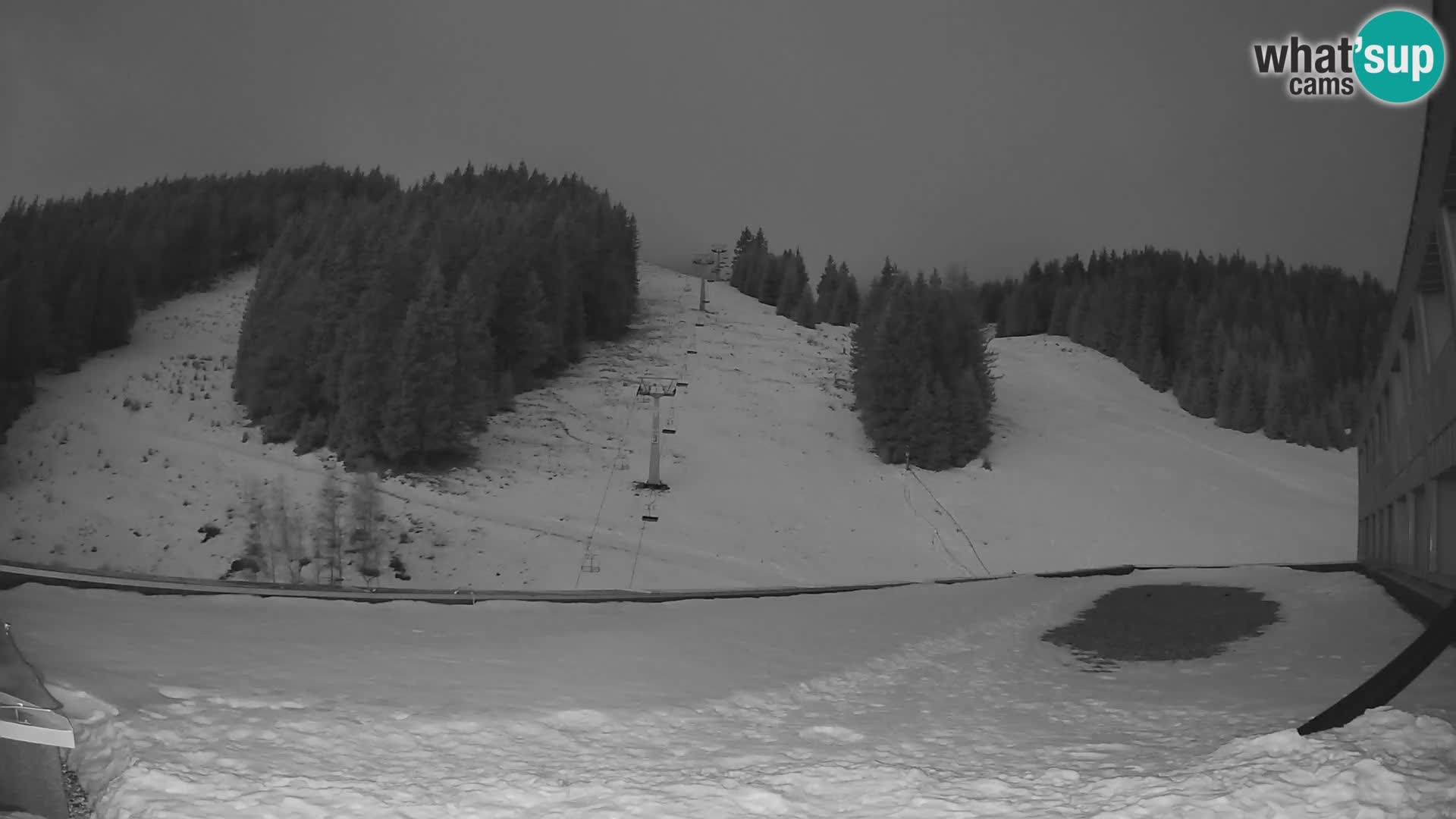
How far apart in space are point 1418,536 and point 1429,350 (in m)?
4.00

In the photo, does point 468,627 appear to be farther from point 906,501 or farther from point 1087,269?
point 1087,269

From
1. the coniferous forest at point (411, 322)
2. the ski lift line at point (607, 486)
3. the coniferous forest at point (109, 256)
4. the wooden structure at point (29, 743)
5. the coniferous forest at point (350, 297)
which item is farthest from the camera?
the coniferous forest at point (109, 256)

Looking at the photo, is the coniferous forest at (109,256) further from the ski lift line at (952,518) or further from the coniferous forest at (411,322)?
the ski lift line at (952,518)

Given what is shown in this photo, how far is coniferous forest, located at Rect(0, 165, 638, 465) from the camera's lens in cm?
4328

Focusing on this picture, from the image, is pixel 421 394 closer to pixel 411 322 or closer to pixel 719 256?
pixel 411 322

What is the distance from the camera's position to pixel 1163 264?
10444 centimetres

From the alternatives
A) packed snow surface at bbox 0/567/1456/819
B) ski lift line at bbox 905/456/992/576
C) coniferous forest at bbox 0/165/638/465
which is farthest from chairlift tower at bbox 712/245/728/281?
packed snow surface at bbox 0/567/1456/819

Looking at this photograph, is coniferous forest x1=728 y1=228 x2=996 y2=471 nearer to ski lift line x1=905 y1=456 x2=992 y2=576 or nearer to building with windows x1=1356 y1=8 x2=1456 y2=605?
ski lift line x1=905 y1=456 x2=992 y2=576

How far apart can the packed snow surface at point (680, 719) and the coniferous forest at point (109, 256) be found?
1655 inches

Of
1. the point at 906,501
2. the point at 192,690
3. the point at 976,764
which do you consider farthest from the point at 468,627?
the point at 906,501

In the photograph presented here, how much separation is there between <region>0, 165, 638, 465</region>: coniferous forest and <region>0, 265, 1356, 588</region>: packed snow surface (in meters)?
2.00

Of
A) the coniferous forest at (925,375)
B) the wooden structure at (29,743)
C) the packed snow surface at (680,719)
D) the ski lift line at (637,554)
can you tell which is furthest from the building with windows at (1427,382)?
the coniferous forest at (925,375)

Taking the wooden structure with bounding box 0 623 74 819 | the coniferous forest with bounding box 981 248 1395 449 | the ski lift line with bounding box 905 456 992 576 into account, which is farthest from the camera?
the coniferous forest with bounding box 981 248 1395 449

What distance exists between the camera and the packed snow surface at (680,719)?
5512 mm
